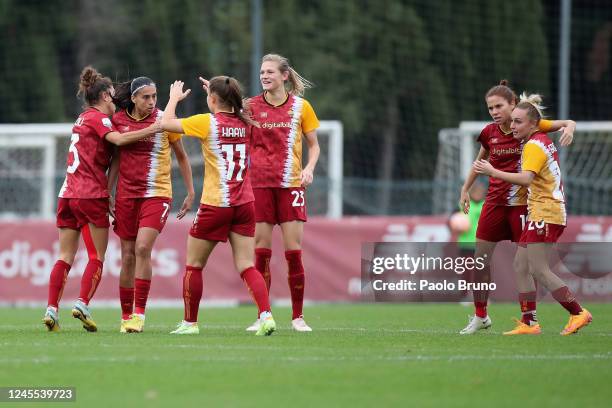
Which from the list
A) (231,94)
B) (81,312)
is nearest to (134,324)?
(81,312)

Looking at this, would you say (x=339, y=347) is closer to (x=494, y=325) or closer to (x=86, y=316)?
(x=86, y=316)

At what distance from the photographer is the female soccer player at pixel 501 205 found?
10.7 meters

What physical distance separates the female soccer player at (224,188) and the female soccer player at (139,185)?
0.59m

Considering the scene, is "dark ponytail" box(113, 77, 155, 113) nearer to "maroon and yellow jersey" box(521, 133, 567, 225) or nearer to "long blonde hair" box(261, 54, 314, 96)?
"long blonde hair" box(261, 54, 314, 96)

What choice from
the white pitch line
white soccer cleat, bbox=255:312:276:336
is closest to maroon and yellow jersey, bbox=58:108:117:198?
white soccer cleat, bbox=255:312:276:336

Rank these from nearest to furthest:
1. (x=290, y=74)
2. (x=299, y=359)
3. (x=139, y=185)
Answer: (x=299, y=359), (x=139, y=185), (x=290, y=74)

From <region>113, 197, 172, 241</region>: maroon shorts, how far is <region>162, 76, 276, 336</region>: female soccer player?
0.59 m

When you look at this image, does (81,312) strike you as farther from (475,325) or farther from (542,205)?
(542,205)

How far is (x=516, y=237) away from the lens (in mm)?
10852

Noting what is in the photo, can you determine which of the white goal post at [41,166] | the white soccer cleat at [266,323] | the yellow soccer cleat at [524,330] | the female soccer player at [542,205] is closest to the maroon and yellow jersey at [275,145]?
the white soccer cleat at [266,323]

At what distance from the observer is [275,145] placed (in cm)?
1071

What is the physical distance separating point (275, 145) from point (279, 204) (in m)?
0.49

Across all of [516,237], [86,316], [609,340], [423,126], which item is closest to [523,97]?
[516,237]

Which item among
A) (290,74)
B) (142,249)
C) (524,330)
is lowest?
(524,330)
